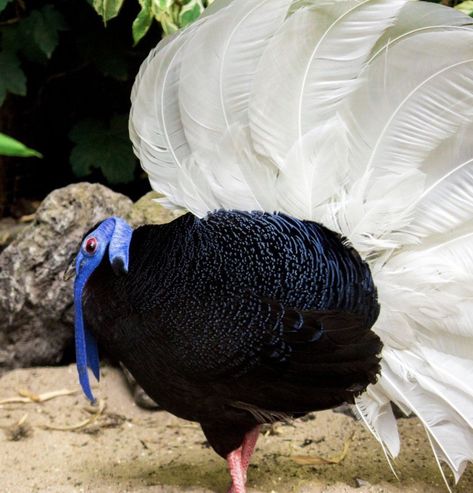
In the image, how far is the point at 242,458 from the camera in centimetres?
293

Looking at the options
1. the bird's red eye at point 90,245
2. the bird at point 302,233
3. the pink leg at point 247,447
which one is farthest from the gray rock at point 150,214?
the pink leg at point 247,447

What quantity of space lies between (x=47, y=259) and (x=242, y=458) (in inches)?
56.4

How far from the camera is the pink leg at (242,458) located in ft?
9.29

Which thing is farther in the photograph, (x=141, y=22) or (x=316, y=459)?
(x=141, y=22)

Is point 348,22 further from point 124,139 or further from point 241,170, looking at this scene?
point 124,139

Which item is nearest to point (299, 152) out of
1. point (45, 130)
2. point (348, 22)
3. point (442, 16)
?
point (348, 22)

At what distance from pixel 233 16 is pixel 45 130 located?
3.11 meters

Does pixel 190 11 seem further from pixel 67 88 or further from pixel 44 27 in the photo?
pixel 67 88

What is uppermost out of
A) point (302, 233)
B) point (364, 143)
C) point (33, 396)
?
point (364, 143)

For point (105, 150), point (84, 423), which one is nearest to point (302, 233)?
point (84, 423)

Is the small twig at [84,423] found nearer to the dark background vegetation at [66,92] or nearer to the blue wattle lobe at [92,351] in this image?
the blue wattle lobe at [92,351]

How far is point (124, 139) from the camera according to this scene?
469cm

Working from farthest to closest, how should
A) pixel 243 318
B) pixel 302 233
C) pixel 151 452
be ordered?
pixel 151 452
pixel 302 233
pixel 243 318

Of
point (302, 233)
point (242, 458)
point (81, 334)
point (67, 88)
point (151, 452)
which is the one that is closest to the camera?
point (302, 233)
